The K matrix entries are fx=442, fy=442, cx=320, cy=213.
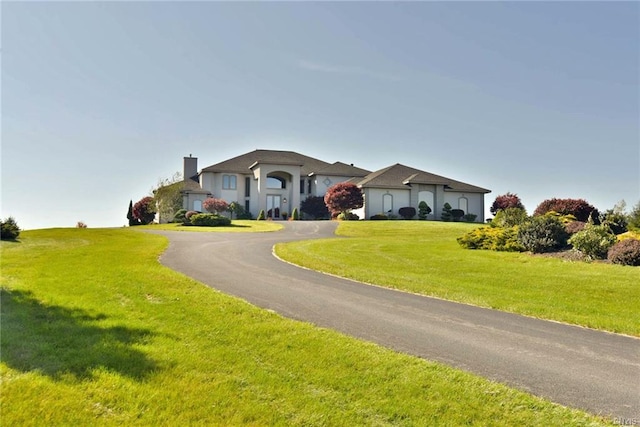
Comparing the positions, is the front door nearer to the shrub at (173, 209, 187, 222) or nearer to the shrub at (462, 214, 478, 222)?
the shrub at (173, 209, 187, 222)

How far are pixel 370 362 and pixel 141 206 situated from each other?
48.3 metres

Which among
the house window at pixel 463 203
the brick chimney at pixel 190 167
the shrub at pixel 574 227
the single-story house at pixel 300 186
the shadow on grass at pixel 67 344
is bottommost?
the shadow on grass at pixel 67 344

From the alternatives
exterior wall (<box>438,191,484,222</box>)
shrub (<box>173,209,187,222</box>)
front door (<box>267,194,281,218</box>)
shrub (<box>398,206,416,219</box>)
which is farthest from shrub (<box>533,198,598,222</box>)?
front door (<box>267,194,281,218</box>)

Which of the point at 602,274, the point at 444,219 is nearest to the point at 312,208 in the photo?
the point at 444,219

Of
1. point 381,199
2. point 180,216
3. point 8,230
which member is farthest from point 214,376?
point 381,199

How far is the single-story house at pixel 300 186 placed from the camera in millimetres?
47625

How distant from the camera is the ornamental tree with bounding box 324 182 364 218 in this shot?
Answer: 44.9 m

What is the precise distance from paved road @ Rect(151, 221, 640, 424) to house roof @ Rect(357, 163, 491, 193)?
34974 millimetres

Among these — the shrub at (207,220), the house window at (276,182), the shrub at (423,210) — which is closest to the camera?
the shrub at (207,220)

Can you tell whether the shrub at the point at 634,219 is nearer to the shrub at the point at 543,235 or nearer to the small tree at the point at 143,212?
the shrub at the point at 543,235

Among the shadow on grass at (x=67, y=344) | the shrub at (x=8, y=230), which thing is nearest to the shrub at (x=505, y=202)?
the shrub at (x=8, y=230)

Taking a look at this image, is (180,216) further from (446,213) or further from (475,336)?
(475,336)

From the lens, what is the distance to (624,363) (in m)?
6.52

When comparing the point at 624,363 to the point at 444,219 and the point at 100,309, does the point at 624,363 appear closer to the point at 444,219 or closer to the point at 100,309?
the point at 100,309
